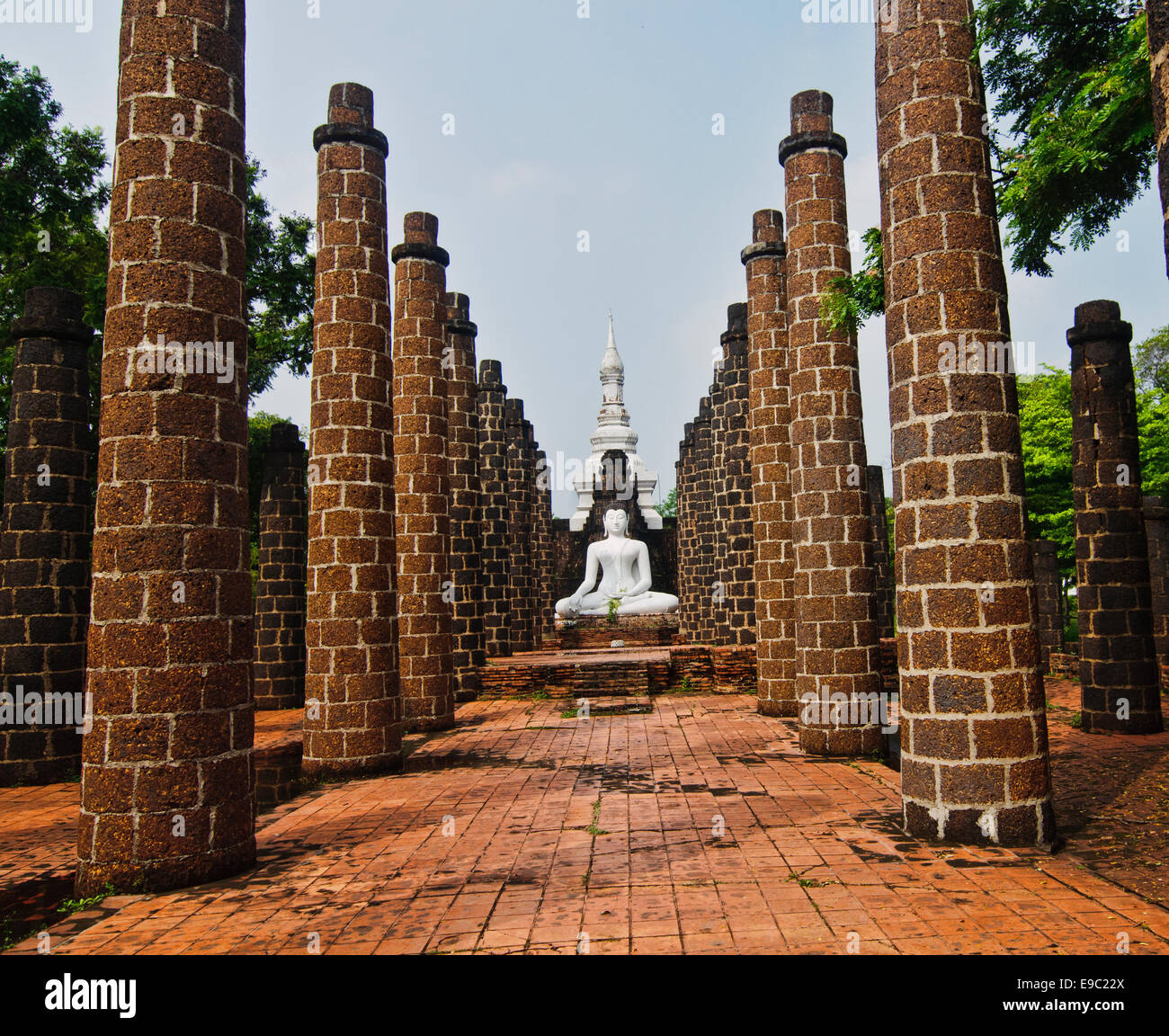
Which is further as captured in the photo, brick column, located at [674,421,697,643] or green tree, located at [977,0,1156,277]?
brick column, located at [674,421,697,643]

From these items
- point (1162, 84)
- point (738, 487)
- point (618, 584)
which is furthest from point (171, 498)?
point (618, 584)

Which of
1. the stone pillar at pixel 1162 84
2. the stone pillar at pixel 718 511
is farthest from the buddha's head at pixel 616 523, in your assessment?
the stone pillar at pixel 1162 84

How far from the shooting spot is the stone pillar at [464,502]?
1524cm

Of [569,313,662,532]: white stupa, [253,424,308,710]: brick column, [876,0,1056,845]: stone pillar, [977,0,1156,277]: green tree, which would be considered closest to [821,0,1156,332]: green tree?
[977,0,1156,277]: green tree

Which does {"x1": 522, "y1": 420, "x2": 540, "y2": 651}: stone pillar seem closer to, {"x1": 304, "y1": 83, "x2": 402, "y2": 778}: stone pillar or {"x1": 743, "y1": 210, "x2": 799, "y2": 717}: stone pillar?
{"x1": 743, "y1": 210, "x2": 799, "y2": 717}: stone pillar

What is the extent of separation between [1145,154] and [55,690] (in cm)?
1331

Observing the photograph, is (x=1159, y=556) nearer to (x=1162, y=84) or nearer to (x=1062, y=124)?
(x=1062, y=124)

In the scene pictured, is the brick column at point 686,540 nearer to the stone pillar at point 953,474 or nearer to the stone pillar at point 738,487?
the stone pillar at point 738,487

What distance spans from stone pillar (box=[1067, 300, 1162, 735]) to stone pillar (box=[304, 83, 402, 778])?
8.63m

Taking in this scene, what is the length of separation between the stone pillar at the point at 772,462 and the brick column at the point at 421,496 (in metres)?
4.42

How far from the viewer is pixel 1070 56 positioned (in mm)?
9719

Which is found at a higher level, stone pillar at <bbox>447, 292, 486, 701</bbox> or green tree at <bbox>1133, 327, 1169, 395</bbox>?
green tree at <bbox>1133, 327, 1169, 395</bbox>

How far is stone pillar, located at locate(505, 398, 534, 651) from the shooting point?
75.3 ft

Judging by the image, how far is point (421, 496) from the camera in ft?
41.2
